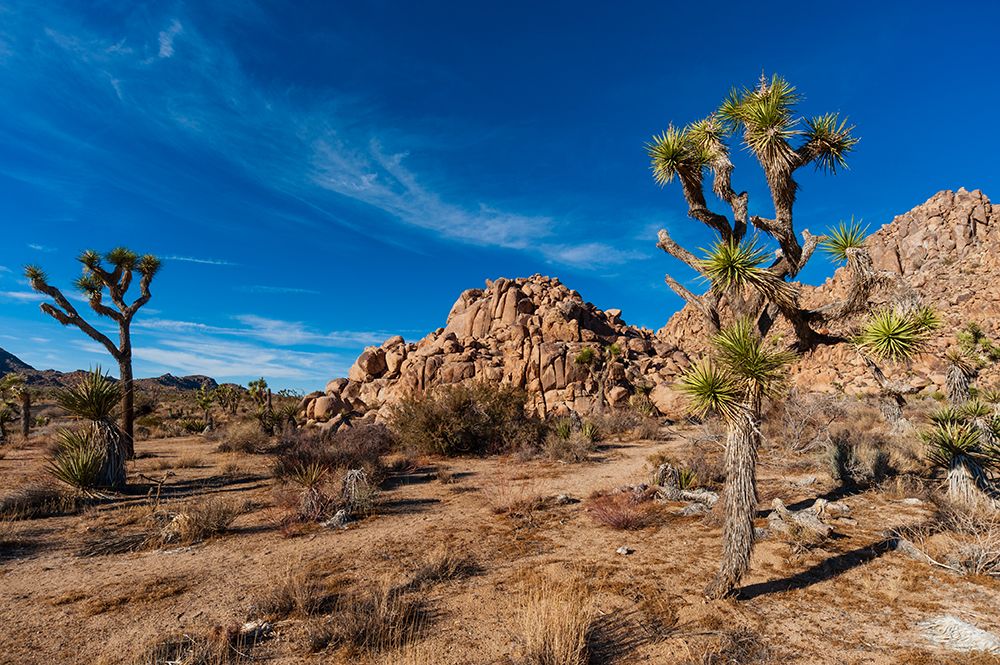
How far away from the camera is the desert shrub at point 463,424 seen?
1752 cm

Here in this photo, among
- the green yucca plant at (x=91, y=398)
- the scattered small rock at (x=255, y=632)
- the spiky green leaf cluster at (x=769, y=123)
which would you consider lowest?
the scattered small rock at (x=255, y=632)

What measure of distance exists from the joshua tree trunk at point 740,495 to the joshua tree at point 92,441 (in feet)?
42.1

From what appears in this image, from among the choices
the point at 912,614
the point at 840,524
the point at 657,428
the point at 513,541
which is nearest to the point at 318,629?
the point at 513,541

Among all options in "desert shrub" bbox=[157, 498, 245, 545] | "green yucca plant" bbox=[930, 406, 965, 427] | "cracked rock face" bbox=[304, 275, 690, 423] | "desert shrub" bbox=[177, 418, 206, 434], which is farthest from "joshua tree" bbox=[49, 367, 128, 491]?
"cracked rock face" bbox=[304, 275, 690, 423]

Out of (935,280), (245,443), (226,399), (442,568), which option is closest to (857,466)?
(442,568)

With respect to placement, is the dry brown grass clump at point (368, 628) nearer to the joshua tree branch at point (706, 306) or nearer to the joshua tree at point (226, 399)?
the joshua tree branch at point (706, 306)

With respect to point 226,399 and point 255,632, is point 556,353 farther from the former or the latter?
point 255,632

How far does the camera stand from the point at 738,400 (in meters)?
4.91

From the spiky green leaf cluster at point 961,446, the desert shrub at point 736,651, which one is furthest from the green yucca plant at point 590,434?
the desert shrub at point 736,651

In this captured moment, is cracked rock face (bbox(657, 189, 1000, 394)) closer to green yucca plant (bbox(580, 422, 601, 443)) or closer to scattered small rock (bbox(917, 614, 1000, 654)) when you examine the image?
green yucca plant (bbox(580, 422, 601, 443))

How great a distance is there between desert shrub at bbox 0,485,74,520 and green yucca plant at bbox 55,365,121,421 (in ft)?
6.02

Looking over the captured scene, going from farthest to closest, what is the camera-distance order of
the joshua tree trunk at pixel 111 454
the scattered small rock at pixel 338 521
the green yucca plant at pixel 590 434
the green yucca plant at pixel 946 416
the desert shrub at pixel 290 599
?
the green yucca plant at pixel 590 434
the joshua tree trunk at pixel 111 454
the green yucca plant at pixel 946 416
the scattered small rock at pixel 338 521
the desert shrub at pixel 290 599

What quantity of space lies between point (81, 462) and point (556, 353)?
111 ft

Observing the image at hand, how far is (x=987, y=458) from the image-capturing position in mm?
8094
